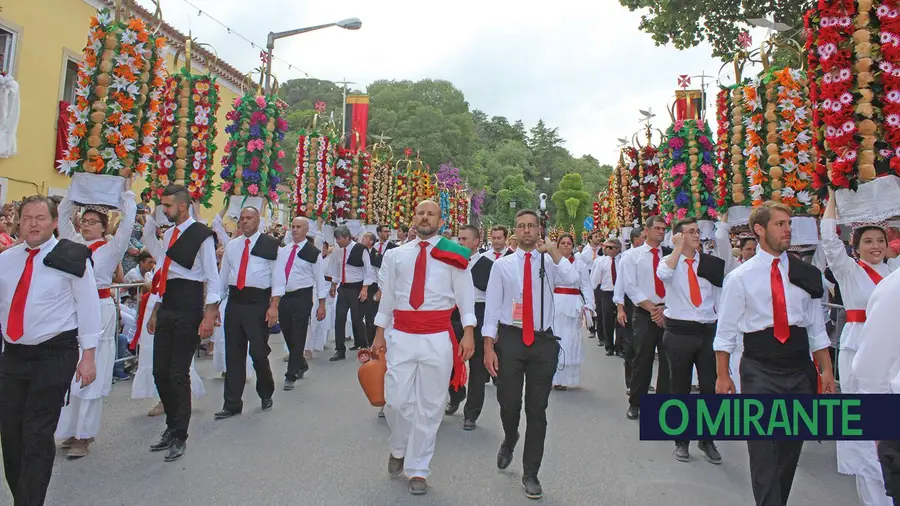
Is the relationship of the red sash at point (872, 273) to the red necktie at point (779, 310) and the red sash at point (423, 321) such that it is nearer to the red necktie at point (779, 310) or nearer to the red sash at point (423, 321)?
the red necktie at point (779, 310)

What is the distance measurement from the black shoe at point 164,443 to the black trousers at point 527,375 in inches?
114

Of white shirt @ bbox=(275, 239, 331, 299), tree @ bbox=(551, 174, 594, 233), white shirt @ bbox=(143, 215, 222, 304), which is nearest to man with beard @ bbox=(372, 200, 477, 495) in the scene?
white shirt @ bbox=(143, 215, 222, 304)

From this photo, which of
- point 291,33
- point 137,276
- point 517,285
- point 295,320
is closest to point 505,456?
point 517,285

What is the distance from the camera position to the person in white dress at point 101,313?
4992mm

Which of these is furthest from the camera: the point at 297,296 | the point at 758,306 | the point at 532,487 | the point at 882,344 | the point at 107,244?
the point at 297,296

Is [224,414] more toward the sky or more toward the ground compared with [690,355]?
more toward the ground

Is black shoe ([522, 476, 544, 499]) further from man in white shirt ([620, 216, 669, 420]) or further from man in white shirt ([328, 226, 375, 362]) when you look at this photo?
man in white shirt ([328, 226, 375, 362])

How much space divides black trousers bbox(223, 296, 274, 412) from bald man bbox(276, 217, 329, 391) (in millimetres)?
1391

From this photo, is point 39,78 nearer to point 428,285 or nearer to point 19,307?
point 19,307

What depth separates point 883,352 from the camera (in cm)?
235

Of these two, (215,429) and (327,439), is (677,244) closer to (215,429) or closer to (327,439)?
(327,439)

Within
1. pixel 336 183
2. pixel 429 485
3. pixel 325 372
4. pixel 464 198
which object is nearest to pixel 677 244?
pixel 429 485

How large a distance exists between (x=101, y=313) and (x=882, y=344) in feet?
16.8

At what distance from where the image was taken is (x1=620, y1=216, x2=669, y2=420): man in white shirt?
635 centimetres
